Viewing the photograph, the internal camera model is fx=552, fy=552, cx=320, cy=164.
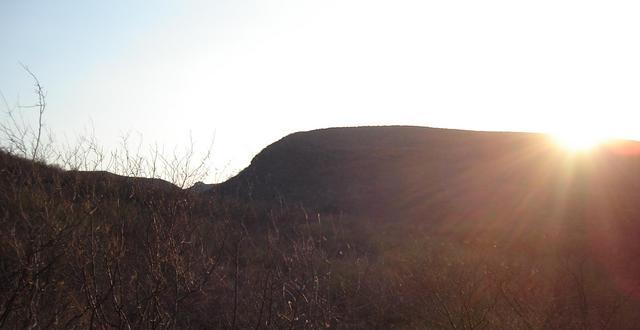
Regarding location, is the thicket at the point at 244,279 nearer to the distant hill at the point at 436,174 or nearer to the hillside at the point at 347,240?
the hillside at the point at 347,240

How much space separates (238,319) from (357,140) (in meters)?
22.9

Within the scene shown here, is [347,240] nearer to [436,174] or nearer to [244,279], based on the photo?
[244,279]

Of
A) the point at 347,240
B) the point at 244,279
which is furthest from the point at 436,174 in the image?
the point at 244,279

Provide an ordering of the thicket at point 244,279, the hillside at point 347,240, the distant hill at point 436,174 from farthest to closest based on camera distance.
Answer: the distant hill at point 436,174 → the hillside at point 347,240 → the thicket at point 244,279

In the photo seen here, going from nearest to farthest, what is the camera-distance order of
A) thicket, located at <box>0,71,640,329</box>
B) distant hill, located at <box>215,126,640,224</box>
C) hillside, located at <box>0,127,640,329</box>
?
thicket, located at <box>0,71,640,329</box> < hillside, located at <box>0,127,640,329</box> < distant hill, located at <box>215,126,640,224</box>

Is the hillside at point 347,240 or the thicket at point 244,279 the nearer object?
the thicket at point 244,279

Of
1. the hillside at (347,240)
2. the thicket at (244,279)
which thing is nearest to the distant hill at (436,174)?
the hillside at (347,240)

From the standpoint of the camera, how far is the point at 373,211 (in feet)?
66.7

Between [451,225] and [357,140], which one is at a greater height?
[357,140]

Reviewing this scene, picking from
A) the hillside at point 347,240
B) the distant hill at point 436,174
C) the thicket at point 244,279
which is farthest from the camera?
the distant hill at point 436,174

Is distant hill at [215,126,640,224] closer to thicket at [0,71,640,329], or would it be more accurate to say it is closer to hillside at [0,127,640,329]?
hillside at [0,127,640,329]

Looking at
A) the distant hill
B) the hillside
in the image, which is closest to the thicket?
the hillside

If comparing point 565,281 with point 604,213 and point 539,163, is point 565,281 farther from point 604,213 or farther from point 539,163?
point 539,163

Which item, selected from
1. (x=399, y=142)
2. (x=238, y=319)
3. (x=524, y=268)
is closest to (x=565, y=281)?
(x=524, y=268)
